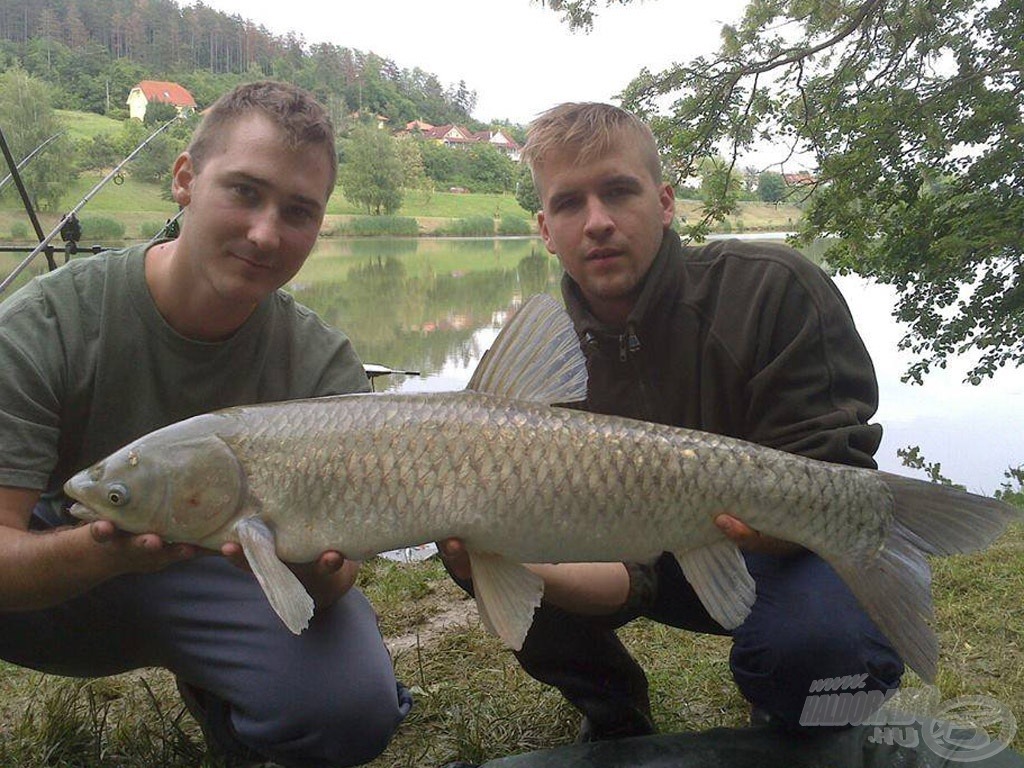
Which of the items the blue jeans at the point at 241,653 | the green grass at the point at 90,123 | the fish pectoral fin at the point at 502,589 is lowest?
the blue jeans at the point at 241,653

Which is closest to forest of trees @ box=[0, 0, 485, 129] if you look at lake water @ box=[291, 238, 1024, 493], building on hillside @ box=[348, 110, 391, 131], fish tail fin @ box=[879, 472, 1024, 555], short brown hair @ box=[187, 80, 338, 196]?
building on hillside @ box=[348, 110, 391, 131]

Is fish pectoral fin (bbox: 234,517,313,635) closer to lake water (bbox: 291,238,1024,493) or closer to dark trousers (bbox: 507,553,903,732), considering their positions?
dark trousers (bbox: 507,553,903,732)

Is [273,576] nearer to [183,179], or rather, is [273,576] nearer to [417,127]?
[183,179]

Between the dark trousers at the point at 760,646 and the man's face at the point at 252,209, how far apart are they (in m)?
0.93

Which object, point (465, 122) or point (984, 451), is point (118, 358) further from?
point (465, 122)

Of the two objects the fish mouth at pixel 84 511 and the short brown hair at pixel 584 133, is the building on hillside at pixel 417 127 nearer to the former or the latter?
the short brown hair at pixel 584 133

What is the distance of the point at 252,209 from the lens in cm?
169

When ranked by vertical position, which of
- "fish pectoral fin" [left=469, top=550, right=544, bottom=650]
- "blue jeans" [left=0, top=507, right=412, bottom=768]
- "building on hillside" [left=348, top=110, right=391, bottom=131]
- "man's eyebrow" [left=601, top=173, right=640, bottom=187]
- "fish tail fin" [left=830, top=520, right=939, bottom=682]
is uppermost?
"building on hillside" [left=348, top=110, right=391, bottom=131]

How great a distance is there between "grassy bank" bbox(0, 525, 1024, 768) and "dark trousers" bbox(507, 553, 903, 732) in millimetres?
184

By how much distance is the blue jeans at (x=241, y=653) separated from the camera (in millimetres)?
1576

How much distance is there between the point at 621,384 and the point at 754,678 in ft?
2.17

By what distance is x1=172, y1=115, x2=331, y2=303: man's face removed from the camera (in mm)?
1653

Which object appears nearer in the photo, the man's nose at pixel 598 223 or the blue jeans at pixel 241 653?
the blue jeans at pixel 241 653

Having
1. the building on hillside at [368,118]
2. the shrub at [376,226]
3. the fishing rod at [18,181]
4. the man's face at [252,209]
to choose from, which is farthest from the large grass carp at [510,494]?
the building on hillside at [368,118]
